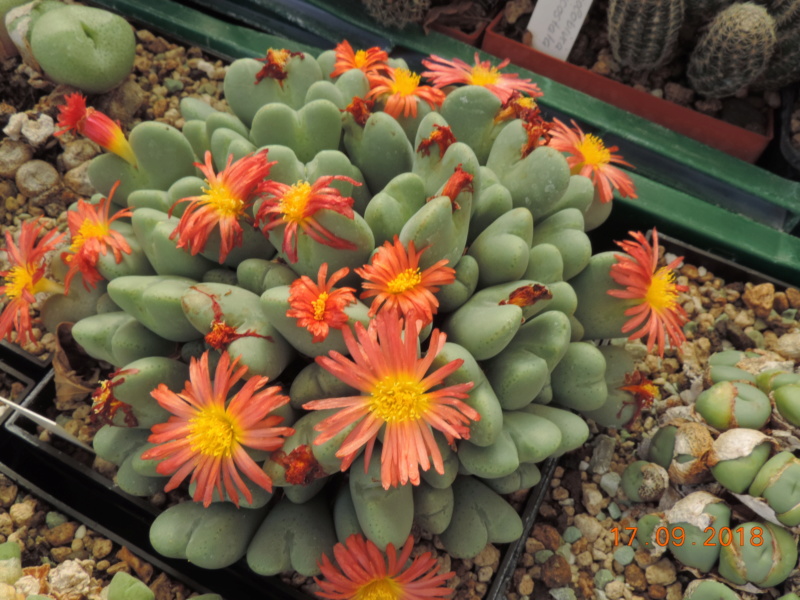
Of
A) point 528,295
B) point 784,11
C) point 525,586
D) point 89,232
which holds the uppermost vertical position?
point 784,11

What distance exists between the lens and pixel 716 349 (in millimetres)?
1651

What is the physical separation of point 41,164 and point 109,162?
57 centimetres

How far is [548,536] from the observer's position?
4.59ft

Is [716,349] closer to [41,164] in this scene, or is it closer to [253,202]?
[253,202]

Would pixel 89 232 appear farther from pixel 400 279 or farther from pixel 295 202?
pixel 400 279

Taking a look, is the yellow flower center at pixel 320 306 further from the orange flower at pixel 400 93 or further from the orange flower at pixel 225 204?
the orange flower at pixel 400 93

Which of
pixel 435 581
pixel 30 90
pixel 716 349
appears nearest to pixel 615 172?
pixel 716 349

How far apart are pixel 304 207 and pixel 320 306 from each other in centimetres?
16

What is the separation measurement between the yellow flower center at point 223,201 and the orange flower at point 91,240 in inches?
8.3

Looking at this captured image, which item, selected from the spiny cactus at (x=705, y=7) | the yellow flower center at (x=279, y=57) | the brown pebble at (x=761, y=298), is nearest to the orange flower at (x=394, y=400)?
the yellow flower center at (x=279, y=57)

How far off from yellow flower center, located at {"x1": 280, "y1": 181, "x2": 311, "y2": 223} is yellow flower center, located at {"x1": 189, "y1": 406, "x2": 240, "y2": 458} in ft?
1.01

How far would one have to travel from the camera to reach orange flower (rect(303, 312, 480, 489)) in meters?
0.93

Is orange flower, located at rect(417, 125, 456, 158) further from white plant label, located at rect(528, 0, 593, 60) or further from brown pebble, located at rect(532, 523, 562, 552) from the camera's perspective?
white plant label, located at rect(528, 0, 593, 60)

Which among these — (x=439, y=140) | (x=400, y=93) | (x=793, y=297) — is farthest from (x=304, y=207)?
(x=793, y=297)
